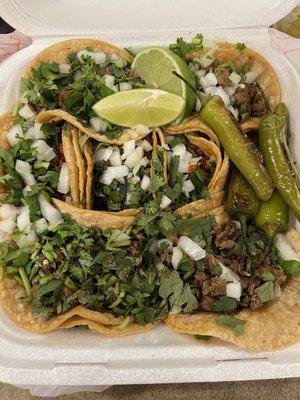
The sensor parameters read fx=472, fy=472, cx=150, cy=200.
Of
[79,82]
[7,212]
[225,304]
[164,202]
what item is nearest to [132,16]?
[79,82]

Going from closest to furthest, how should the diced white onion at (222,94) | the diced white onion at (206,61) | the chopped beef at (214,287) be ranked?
the chopped beef at (214,287), the diced white onion at (222,94), the diced white onion at (206,61)

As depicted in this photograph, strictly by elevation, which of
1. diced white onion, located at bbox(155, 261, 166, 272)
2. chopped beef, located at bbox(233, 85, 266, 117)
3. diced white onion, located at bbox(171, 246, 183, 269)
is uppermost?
chopped beef, located at bbox(233, 85, 266, 117)

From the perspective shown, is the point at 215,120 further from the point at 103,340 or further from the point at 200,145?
the point at 103,340

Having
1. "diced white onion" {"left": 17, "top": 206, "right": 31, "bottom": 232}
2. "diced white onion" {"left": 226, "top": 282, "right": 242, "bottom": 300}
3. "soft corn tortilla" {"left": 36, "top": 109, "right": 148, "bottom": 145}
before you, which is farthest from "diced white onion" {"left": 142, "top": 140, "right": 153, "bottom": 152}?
"diced white onion" {"left": 226, "top": 282, "right": 242, "bottom": 300}

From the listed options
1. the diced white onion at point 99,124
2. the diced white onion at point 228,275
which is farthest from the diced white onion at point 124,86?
the diced white onion at point 228,275

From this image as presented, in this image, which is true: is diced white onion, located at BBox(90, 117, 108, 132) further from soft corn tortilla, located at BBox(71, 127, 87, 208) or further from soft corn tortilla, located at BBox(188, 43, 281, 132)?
soft corn tortilla, located at BBox(188, 43, 281, 132)

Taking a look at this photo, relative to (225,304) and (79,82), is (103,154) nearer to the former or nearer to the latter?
(79,82)

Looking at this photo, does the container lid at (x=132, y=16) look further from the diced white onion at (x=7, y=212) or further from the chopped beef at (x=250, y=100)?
the diced white onion at (x=7, y=212)

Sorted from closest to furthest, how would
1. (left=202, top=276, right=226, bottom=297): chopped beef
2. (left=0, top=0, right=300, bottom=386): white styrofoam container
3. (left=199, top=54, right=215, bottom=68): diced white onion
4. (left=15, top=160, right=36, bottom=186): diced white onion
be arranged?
(left=0, top=0, right=300, bottom=386): white styrofoam container, (left=202, top=276, right=226, bottom=297): chopped beef, (left=15, top=160, right=36, bottom=186): diced white onion, (left=199, top=54, right=215, bottom=68): diced white onion
